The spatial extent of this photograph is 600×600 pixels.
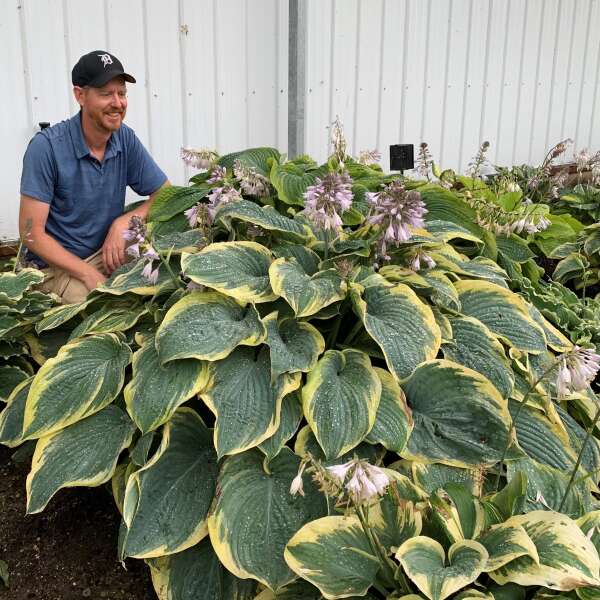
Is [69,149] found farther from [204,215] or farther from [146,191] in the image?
[204,215]

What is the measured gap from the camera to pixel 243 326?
1.92 metres

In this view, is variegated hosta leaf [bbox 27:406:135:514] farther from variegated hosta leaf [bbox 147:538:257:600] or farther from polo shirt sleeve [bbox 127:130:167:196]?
polo shirt sleeve [bbox 127:130:167:196]

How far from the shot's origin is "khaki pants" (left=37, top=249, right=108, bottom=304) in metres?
2.87

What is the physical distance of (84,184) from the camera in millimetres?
2926

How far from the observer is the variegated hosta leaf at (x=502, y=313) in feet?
7.18

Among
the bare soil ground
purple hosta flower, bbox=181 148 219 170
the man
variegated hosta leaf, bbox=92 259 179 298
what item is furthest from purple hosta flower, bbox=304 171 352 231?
the man

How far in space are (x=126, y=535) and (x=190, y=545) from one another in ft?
0.52

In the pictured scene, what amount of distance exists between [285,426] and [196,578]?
1.47 feet

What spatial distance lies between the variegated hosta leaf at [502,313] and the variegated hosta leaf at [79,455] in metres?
1.18

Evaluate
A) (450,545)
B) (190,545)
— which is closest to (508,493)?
(450,545)

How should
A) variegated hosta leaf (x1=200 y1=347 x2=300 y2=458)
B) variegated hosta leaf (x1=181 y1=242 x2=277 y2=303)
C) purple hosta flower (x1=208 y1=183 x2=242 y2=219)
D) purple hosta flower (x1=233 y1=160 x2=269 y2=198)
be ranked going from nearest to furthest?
1. variegated hosta leaf (x1=200 y1=347 x2=300 y2=458)
2. variegated hosta leaf (x1=181 y1=242 x2=277 y2=303)
3. purple hosta flower (x1=208 y1=183 x2=242 y2=219)
4. purple hosta flower (x1=233 y1=160 x2=269 y2=198)

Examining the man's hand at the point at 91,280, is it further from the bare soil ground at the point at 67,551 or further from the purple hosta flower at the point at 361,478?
the purple hosta flower at the point at 361,478

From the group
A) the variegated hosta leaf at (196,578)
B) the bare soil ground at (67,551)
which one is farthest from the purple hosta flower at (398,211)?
the bare soil ground at (67,551)

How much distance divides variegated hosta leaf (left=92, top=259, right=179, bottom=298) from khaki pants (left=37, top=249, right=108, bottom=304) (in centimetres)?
46
